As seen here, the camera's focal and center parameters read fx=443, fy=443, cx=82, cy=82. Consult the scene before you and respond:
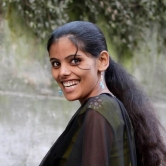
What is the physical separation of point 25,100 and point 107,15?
4.10 feet

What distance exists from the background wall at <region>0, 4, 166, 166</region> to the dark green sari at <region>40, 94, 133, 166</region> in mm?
2172

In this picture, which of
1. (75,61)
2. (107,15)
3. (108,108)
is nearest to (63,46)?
(75,61)

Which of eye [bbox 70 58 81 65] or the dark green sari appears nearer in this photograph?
the dark green sari

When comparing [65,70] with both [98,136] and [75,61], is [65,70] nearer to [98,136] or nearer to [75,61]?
[75,61]

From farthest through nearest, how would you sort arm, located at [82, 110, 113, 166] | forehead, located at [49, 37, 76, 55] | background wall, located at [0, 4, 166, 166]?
background wall, located at [0, 4, 166, 166] < forehead, located at [49, 37, 76, 55] < arm, located at [82, 110, 113, 166]

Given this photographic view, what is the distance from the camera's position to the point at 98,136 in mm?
1877

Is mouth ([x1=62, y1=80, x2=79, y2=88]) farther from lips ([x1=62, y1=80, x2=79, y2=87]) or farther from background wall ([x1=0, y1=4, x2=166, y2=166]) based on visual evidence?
background wall ([x1=0, y1=4, x2=166, y2=166])

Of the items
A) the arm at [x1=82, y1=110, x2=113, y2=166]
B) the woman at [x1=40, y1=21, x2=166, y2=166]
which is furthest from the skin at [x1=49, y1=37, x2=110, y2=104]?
the arm at [x1=82, y1=110, x2=113, y2=166]

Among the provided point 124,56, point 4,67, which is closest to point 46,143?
point 4,67

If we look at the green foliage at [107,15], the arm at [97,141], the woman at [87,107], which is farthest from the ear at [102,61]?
the green foliage at [107,15]

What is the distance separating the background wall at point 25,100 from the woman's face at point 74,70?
6.91 ft

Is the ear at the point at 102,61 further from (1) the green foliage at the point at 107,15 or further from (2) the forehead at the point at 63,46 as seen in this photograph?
Answer: (1) the green foliage at the point at 107,15

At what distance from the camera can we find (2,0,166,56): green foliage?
163 inches

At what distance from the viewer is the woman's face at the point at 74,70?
2008 millimetres
